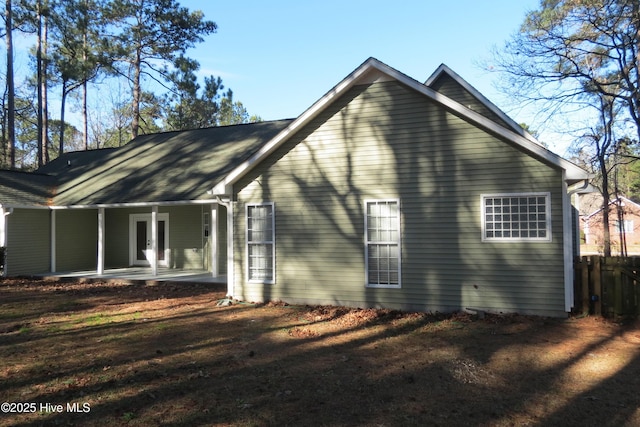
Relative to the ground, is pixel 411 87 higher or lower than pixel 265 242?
higher

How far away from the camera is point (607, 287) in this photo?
8492mm

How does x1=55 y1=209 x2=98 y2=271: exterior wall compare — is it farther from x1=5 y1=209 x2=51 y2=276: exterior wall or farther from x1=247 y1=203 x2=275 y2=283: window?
x1=247 y1=203 x2=275 y2=283: window

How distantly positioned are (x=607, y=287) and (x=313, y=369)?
609cm

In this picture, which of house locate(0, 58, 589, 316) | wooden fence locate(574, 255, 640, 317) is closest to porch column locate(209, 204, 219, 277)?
house locate(0, 58, 589, 316)

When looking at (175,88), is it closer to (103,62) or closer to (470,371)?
(103,62)

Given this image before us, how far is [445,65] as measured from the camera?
12883 millimetres

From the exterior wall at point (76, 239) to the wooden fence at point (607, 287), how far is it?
55.2 ft

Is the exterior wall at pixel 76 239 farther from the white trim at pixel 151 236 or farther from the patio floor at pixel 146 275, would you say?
the white trim at pixel 151 236

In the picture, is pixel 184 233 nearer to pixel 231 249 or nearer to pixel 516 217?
pixel 231 249

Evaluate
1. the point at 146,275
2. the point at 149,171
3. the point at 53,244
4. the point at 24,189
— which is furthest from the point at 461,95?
the point at 24,189

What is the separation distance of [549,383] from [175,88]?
28.5 m

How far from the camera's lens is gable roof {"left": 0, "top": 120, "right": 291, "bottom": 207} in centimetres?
1502

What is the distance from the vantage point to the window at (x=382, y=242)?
31.3ft

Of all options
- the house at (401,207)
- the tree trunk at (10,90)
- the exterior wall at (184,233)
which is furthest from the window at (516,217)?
the tree trunk at (10,90)
